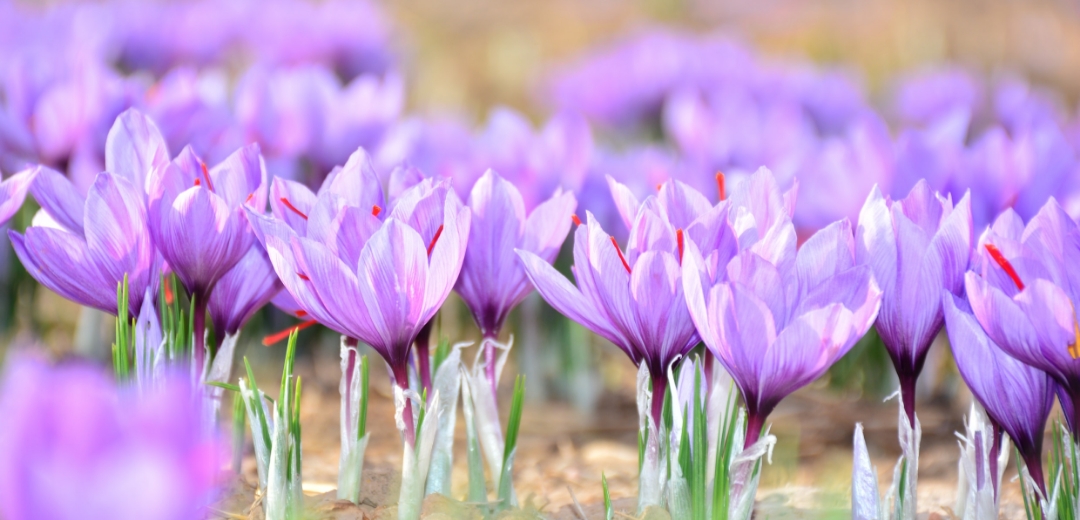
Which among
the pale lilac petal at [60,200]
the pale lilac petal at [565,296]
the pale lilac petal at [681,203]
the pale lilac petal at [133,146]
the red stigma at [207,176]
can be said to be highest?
the pale lilac petal at [133,146]

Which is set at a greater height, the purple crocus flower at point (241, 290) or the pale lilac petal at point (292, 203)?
the pale lilac petal at point (292, 203)

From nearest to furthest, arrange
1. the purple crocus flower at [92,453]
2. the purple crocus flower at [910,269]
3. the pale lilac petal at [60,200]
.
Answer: the purple crocus flower at [92,453] < the purple crocus flower at [910,269] < the pale lilac petal at [60,200]

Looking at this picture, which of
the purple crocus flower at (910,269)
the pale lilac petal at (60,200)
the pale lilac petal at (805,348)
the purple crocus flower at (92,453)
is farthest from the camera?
the pale lilac petal at (60,200)

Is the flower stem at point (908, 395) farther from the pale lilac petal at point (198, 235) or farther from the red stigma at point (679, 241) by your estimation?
the pale lilac petal at point (198, 235)

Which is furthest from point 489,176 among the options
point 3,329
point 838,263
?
point 3,329

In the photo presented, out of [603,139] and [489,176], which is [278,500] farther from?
[603,139]

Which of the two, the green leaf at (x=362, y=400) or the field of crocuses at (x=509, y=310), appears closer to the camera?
the field of crocuses at (x=509, y=310)

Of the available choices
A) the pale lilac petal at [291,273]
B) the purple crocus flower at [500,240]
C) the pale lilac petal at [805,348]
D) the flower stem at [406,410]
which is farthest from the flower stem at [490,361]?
the pale lilac petal at [805,348]

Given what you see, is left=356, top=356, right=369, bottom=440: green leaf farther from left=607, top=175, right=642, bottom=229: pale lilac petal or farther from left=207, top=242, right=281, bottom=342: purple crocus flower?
left=607, top=175, right=642, bottom=229: pale lilac petal
